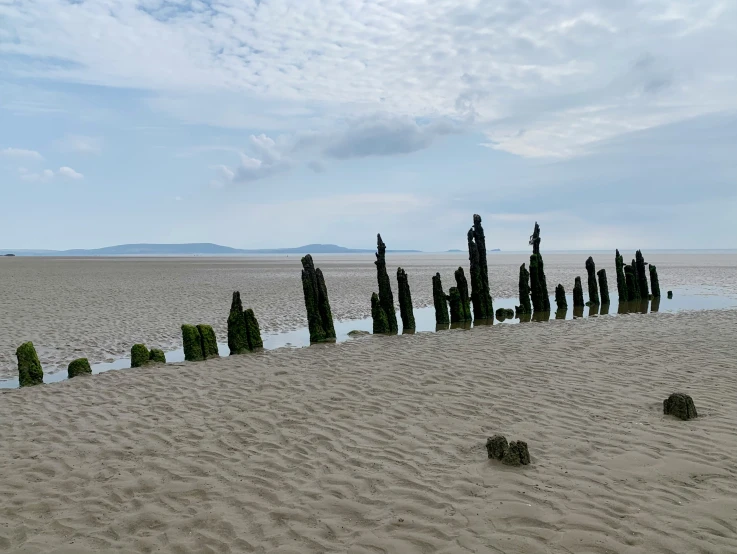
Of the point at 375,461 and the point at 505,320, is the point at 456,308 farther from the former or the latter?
the point at 375,461

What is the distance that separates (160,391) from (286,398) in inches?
99.4

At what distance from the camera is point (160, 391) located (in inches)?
371

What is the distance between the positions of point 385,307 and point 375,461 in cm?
1126

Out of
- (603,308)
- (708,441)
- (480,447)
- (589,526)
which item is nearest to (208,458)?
(480,447)

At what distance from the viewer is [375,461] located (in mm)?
5949

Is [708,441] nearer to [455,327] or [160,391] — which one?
[160,391]

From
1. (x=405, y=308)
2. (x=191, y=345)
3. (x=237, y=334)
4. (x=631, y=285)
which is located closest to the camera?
(x=191, y=345)

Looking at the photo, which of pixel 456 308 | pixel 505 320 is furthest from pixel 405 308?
pixel 505 320

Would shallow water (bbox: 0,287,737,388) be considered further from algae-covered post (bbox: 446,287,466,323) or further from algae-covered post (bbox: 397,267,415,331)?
algae-covered post (bbox: 446,287,466,323)

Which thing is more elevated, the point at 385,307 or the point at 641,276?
the point at 385,307

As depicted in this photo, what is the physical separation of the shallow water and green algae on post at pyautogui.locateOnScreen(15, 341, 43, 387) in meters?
0.59

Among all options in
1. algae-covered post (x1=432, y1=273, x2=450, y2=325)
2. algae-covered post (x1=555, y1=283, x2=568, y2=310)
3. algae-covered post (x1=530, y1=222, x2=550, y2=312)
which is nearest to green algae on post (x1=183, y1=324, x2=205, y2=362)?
algae-covered post (x1=432, y1=273, x2=450, y2=325)

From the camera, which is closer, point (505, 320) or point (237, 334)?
point (237, 334)

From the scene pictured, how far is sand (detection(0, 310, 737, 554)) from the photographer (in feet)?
14.7
